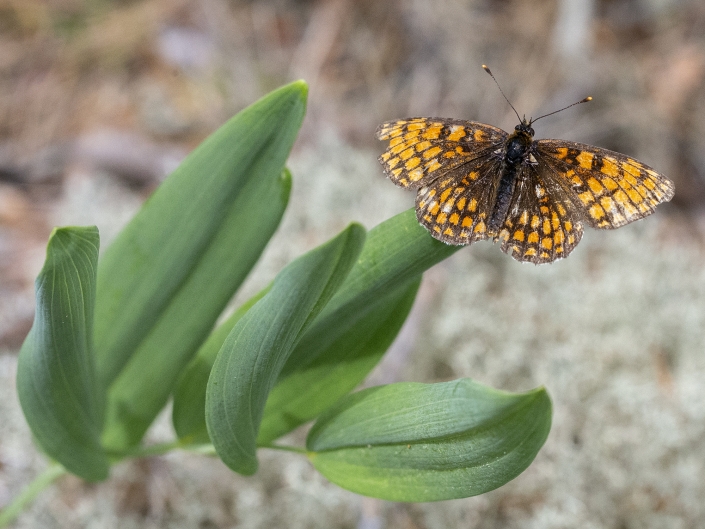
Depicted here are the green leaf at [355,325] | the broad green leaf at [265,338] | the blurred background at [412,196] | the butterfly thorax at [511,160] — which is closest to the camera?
the broad green leaf at [265,338]

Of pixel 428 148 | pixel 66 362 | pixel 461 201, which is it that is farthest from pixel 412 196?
pixel 66 362

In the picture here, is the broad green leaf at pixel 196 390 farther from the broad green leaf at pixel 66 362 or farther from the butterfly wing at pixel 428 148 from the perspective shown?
the butterfly wing at pixel 428 148

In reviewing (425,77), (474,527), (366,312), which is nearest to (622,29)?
(425,77)

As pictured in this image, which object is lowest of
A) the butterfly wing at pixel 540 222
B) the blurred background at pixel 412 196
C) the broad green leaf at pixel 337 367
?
the blurred background at pixel 412 196

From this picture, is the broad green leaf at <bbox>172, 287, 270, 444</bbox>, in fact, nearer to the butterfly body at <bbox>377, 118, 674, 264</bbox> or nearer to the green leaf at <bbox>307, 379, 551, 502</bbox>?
the green leaf at <bbox>307, 379, 551, 502</bbox>

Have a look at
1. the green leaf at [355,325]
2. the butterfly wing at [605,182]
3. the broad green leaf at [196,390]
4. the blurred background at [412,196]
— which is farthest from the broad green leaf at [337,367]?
the blurred background at [412,196]

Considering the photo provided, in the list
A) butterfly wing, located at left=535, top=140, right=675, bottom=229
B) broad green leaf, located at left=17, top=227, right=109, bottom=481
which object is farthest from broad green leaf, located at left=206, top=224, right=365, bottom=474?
butterfly wing, located at left=535, top=140, right=675, bottom=229
